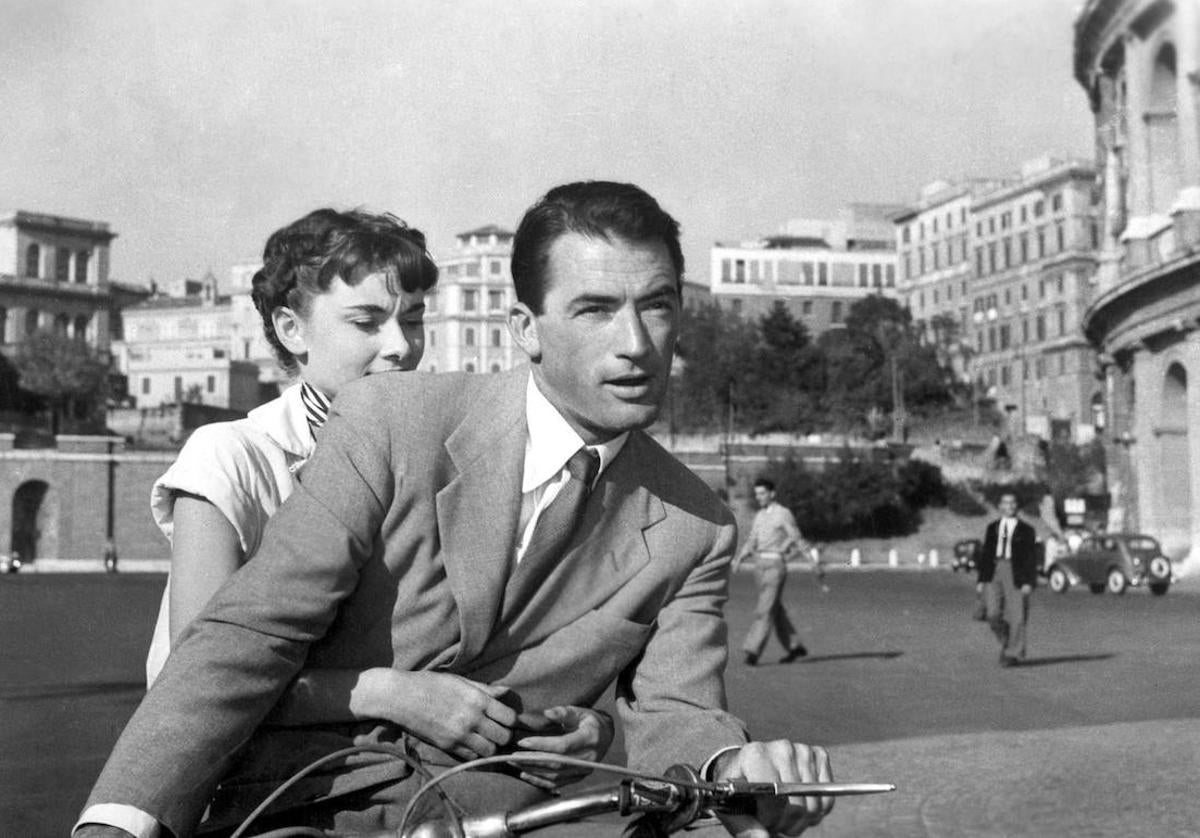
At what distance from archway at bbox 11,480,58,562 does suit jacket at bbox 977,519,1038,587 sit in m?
59.9

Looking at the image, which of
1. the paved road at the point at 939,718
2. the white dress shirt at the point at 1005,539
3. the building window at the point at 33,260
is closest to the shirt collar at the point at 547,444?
the paved road at the point at 939,718

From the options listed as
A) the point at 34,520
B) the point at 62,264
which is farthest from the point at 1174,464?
the point at 62,264

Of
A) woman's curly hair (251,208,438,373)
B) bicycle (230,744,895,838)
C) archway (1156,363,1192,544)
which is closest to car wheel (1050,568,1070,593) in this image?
archway (1156,363,1192,544)

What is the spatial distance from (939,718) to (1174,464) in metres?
30.2

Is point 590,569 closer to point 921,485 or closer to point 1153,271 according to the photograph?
point 1153,271

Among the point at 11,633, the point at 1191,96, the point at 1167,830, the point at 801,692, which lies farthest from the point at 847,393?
the point at 1167,830

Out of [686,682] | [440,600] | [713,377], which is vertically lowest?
[686,682]

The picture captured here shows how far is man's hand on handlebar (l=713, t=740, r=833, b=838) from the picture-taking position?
2373mm

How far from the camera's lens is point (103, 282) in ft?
375

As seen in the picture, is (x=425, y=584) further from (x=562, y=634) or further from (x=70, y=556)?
(x=70, y=556)

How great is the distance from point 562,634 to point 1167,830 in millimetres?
5088

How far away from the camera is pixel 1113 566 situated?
117 ft

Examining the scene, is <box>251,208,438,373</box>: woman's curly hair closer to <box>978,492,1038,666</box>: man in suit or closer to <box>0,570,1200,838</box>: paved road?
<box>0,570,1200,838</box>: paved road

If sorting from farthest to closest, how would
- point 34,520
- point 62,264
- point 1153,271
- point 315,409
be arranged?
point 62,264 → point 34,520 → point 1153,271 → point 315,409
